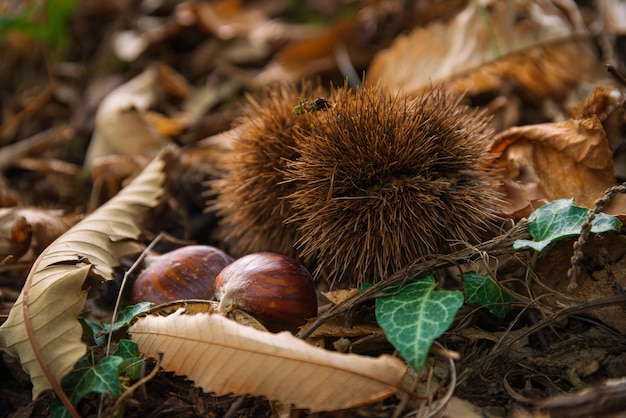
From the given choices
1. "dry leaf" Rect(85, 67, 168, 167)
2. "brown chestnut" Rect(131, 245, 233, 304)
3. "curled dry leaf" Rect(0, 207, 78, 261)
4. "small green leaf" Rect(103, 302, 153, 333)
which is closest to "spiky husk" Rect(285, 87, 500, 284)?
"brown chestnut" Rect(131, 245, 233, 304)

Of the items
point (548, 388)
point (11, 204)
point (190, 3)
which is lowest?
point (548, 388)

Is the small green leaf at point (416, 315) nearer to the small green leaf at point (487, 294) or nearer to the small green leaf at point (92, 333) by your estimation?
the small green leaf at point (487, 294)

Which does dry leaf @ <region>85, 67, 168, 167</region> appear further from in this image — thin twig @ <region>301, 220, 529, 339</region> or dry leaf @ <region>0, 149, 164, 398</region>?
thin twig @ <region>301, 220, 529, 339</region>

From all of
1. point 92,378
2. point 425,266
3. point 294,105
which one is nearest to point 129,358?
point 92,378

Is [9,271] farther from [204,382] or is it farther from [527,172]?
[527,172]

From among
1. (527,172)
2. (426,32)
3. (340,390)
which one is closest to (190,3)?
(426,32)

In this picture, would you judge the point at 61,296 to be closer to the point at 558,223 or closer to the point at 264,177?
the point at 264,177
